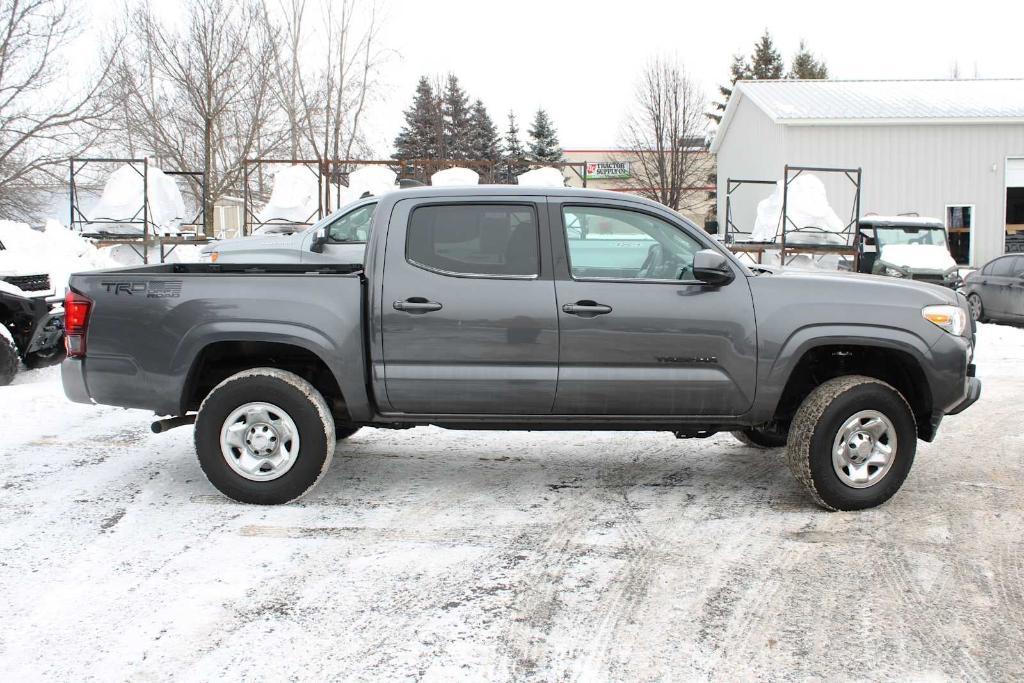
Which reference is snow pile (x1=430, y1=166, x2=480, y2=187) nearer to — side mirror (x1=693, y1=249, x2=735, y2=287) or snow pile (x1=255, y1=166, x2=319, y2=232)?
snow pile (x1=255, y1=166, x2=319, y2=232)

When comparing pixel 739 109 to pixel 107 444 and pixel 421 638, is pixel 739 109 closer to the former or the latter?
pixel 107 444

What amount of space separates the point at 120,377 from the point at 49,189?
18805 mm

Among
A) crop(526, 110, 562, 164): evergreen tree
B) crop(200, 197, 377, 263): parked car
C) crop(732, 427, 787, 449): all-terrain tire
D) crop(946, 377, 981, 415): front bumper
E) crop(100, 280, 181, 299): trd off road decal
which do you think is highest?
crop(526, 110, 562, 164): evergreen tree

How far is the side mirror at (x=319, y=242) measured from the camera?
35.6ft

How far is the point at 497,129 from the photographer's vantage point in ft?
197

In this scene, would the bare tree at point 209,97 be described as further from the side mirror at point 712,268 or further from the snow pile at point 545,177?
the side mirror at point 712,268

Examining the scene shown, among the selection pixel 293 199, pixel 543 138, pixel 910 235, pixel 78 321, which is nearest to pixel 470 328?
pixel 78 321

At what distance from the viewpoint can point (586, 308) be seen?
5254 millimetres

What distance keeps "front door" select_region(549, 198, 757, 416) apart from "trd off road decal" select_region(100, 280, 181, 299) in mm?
2202

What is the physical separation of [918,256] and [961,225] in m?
10.9

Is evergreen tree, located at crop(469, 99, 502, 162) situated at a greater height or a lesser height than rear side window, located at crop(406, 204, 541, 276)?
greater

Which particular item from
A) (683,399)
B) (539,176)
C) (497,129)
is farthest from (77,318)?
(497,129)

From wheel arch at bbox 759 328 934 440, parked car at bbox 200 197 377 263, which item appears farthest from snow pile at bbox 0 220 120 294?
wheel arch at bbox 759 328 934 440

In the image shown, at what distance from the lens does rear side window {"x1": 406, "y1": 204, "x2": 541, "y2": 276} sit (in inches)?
212
